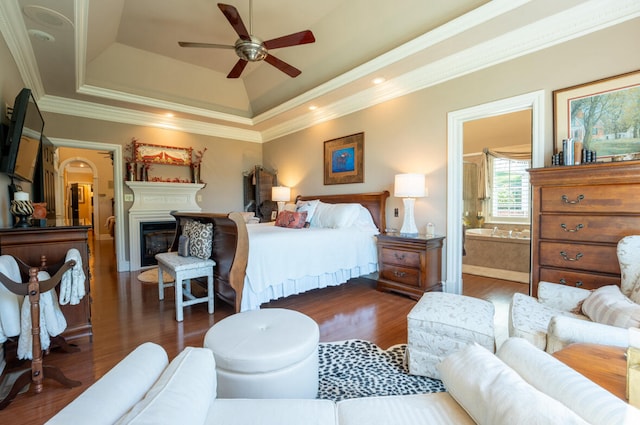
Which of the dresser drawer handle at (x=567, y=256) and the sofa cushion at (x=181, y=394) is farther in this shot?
the dresser drawer handle at (x=567, y=256)

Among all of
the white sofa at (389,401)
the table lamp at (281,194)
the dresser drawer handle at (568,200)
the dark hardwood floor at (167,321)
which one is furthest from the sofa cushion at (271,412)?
the table lamp at (281,194)

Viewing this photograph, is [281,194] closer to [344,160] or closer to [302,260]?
[344,160]

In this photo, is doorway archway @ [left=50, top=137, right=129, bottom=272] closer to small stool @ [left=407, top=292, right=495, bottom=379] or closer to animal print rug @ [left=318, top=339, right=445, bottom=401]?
animal print rug @ [left=318, top=339, right=445, bottom=401]

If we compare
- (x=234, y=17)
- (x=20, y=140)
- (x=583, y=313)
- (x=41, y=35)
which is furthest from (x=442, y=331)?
(x=41, y=35)

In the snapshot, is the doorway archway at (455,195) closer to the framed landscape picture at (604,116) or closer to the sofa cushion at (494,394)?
the framed landscape picture at (604,116)

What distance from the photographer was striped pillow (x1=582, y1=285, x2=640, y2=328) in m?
1.31

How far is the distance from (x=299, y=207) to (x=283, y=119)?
6.37 feet

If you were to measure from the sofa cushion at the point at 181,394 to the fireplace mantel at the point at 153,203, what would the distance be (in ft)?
16.3

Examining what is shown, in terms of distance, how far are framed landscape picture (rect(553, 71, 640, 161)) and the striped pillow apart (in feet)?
4.47

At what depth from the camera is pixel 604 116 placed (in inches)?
95.1

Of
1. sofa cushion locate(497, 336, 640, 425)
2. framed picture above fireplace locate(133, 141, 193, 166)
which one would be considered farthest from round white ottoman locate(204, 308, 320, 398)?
framed picture above fireplace locate(133, 141, 193, 166)

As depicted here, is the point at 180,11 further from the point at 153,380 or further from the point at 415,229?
the point at 153,380

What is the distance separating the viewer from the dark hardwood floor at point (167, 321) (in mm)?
1803

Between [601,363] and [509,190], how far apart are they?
6120 mm
